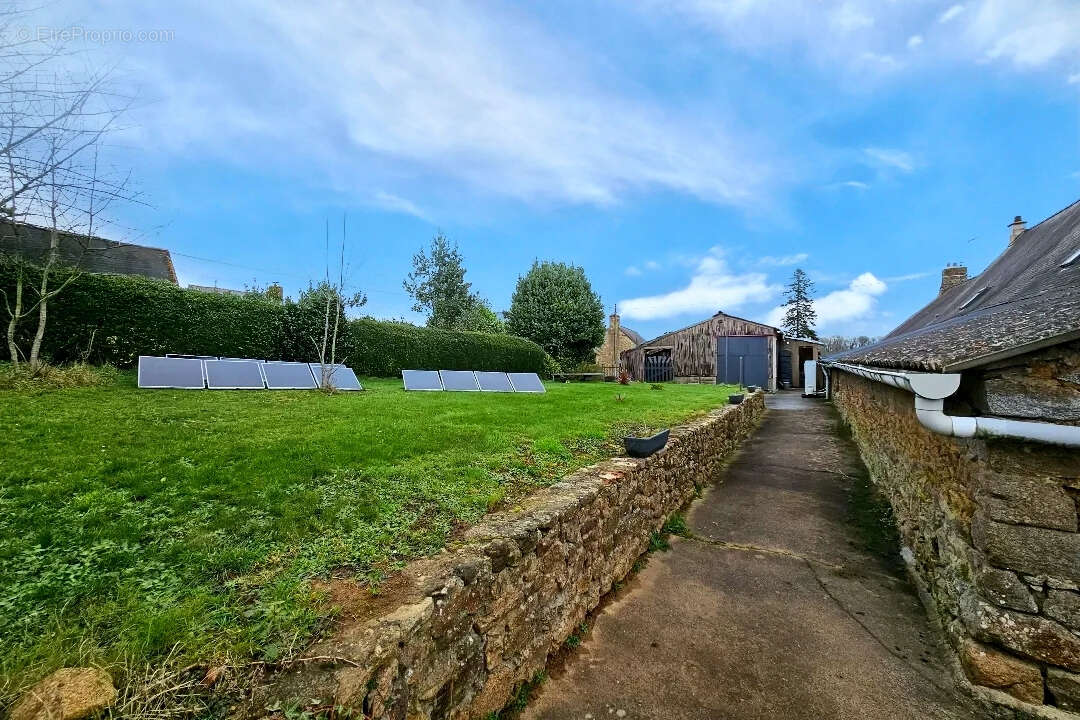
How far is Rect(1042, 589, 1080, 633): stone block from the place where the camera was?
247 centimetres

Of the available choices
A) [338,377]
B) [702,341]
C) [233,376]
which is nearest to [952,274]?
[702,341]

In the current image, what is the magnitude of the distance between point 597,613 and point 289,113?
1356 centimetres

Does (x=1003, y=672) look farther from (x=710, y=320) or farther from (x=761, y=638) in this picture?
(x=710, y=320)

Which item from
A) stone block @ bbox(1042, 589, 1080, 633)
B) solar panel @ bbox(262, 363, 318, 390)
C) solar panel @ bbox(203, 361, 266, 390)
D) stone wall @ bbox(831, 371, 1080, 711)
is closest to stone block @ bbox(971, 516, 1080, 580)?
stone wall @ bbox(831, 371, 1080, 711)

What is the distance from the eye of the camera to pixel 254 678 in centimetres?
140

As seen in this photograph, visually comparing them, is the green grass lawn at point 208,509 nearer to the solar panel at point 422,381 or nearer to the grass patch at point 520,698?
the grass patch at point 520,698

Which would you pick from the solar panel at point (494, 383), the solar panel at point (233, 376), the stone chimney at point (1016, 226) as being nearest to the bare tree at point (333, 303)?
the solar panel at point (233, 376)

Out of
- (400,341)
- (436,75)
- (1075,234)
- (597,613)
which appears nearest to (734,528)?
(597,613)

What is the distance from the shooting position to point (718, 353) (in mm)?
25141

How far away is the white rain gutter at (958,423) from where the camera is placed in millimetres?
2432

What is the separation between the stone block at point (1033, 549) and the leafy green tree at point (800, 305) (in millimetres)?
49357

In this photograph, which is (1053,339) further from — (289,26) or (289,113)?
(289,113)

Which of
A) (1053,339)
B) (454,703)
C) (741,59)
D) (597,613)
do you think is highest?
(741,59)

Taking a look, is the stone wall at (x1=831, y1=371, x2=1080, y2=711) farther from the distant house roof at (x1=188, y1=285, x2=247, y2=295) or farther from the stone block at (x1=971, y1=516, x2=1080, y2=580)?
the distant house roof at (x1=188, y1=285, x2=247, y2=295)
